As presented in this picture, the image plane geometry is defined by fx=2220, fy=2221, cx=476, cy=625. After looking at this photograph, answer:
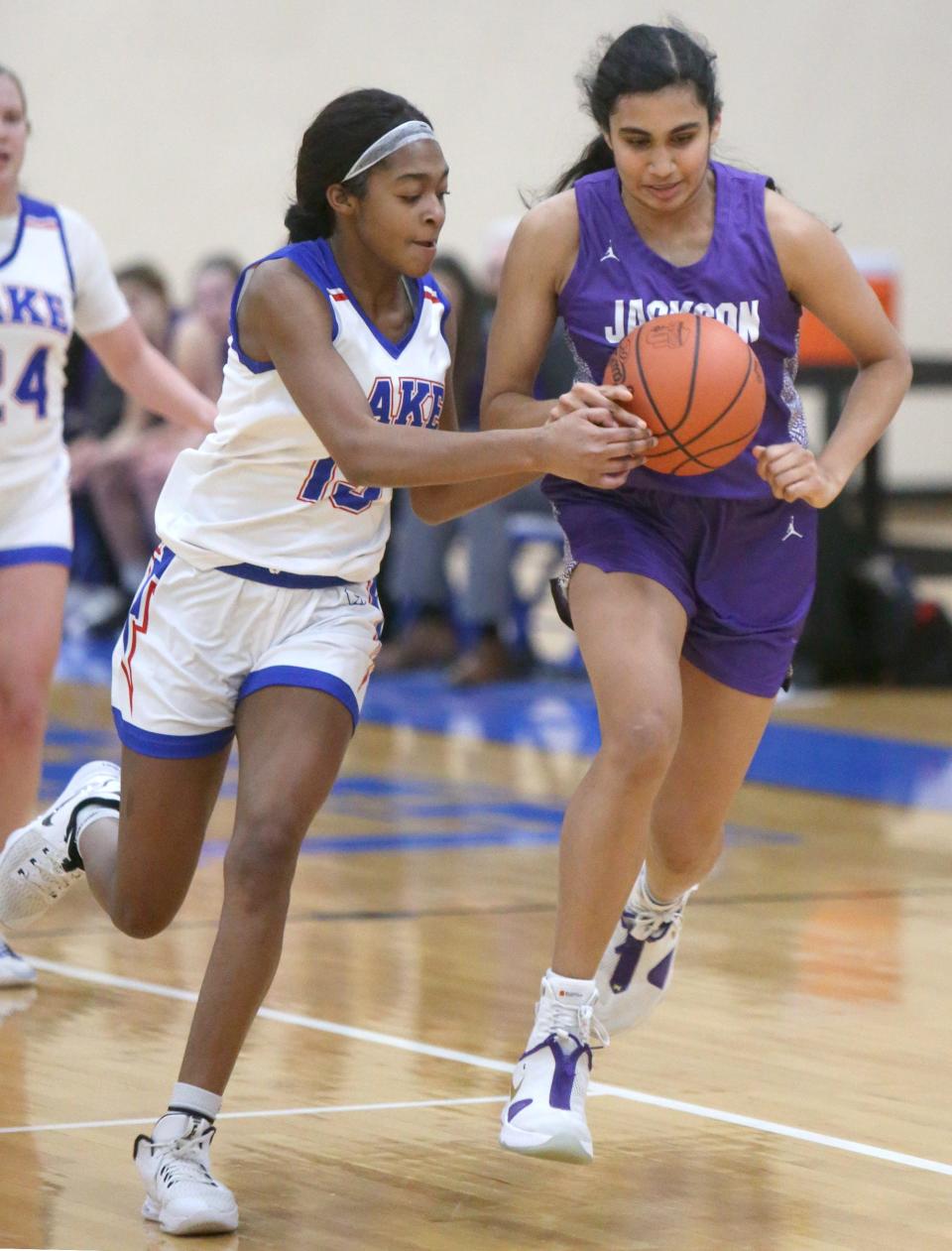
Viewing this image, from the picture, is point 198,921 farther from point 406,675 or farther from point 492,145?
point 492,145

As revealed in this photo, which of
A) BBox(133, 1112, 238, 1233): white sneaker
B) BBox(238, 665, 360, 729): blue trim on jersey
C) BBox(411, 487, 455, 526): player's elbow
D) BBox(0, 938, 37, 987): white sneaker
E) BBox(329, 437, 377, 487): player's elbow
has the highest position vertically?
BBox(329, 437, 377, 487): player's elbow

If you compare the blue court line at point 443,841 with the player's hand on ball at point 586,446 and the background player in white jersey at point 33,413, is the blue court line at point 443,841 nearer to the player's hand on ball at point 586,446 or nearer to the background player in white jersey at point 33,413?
the background player in white jersey at point 33,413

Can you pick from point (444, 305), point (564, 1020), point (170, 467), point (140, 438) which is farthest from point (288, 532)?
point (140, 438)

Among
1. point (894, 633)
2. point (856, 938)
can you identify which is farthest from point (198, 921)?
point (894, 633)

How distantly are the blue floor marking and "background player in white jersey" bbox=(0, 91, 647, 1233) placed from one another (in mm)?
3903

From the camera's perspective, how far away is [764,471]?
3.49 meters

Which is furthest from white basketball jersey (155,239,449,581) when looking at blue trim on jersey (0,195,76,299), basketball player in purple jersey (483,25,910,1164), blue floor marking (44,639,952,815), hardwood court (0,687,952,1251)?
blue floor marking (44,639,952,815)

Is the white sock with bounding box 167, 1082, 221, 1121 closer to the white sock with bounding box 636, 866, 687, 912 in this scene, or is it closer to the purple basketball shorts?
the purple basketball shorts

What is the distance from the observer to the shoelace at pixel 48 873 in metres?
4.18

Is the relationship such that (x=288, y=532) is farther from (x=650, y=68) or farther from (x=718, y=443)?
(x=650, y=68)

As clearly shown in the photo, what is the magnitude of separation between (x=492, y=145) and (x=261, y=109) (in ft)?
5.71

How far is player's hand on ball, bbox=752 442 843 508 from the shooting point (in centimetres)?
346

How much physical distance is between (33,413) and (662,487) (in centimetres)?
173

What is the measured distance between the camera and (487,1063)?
167 inches
